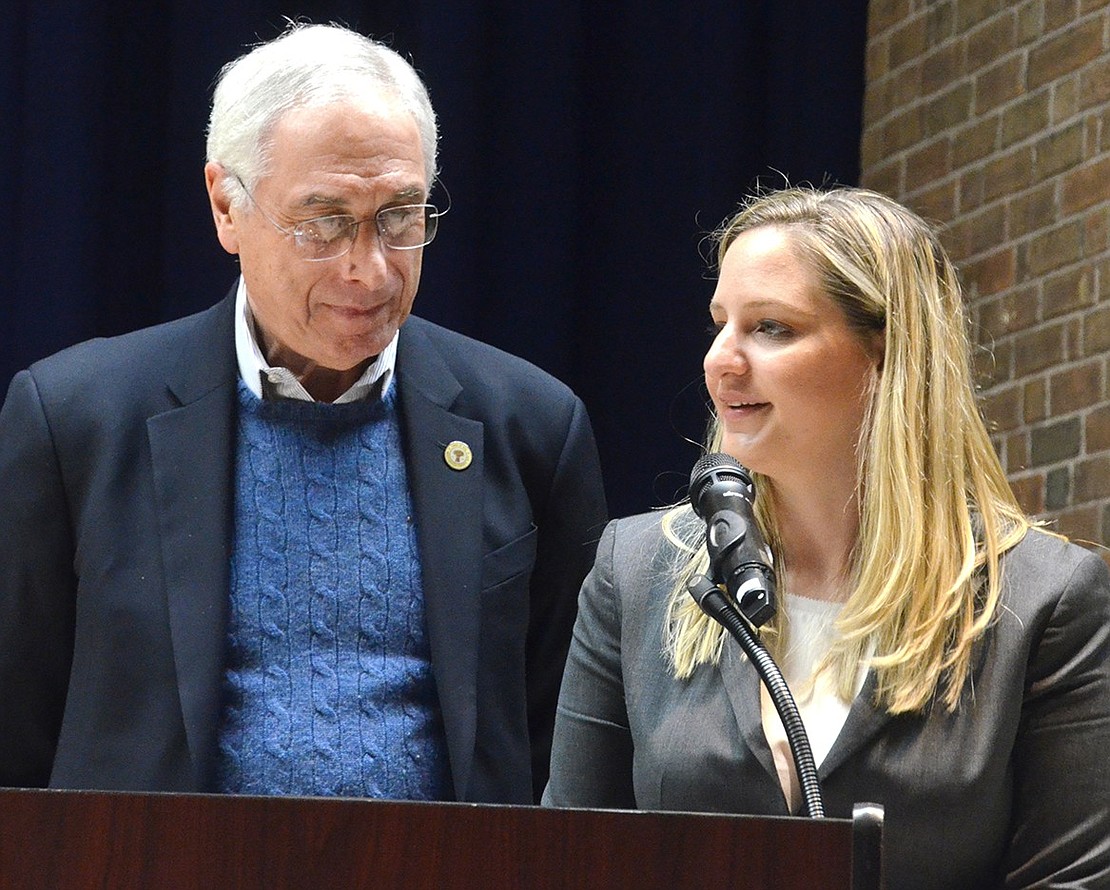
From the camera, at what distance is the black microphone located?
4.94 ft

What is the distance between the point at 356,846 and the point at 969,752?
0.80 m

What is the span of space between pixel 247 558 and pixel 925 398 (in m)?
Result: 0.75

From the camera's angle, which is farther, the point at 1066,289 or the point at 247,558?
the point at 1066,289

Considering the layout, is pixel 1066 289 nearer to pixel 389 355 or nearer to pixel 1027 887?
pixel 389 355

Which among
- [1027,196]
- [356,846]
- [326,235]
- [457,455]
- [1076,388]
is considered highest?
[1027,196]

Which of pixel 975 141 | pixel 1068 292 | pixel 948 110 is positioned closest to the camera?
pixel 1068 292

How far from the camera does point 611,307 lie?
3.98m

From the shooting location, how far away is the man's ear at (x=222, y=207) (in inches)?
84.2

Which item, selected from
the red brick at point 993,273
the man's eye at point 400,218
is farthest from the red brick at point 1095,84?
the man's eye at point 400,218

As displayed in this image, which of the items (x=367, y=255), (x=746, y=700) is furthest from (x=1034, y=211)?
(x=746, y=700)

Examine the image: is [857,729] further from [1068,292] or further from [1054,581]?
[1068,292]

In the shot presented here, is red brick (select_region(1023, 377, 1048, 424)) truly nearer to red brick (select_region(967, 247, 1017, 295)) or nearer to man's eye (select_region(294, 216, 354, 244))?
red brick (select_region(967, 247, 1017, 295))

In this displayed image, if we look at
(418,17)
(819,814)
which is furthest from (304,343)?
(418,17)

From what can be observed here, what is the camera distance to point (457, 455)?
2135 millimetres
